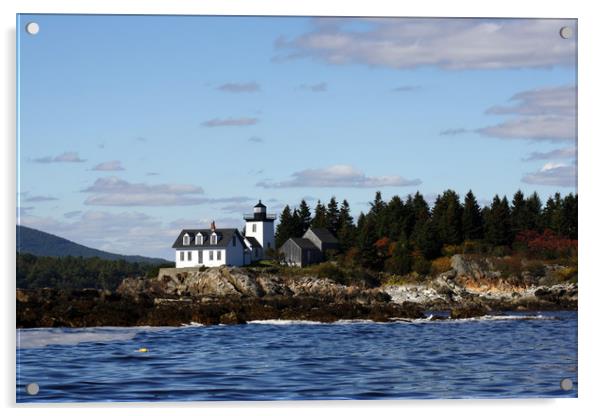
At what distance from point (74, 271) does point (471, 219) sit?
19.2 feet

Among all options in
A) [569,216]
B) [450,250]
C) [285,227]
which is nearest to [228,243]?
[285,227]

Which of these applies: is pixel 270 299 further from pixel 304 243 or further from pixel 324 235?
pixel 324 235

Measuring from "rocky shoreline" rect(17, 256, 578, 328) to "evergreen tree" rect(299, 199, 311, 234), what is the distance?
1.63m

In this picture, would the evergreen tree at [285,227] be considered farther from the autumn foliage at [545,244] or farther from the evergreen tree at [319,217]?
the autumn foliage at [545,244]

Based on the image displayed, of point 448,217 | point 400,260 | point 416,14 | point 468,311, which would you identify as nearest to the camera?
point 416,14

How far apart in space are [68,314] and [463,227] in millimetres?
6396

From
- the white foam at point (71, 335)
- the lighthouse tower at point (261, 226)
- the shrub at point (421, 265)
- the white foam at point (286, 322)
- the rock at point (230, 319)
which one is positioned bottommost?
the white foam at point (286, 322)

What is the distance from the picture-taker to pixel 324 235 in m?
17.5

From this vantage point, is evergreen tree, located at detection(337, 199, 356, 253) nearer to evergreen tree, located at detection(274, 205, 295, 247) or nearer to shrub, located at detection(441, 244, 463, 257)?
evergreen tree, located at detection(274, 205, 295, 247)

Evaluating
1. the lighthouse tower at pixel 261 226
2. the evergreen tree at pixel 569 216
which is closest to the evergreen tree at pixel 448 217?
the evergreen tree at pixel 569 216

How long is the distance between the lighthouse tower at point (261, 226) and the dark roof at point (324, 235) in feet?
2.35

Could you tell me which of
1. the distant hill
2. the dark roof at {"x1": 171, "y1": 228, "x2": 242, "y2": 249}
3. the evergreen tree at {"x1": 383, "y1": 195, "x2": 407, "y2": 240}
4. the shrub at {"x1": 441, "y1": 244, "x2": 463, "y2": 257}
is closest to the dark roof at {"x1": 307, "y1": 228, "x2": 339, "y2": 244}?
the evergreen tree at {"x1": 383, "y1": 195, "x2": 407, "y2": 240}

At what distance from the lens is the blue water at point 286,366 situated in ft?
31.8
